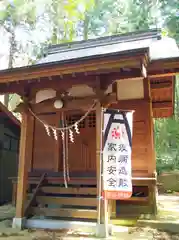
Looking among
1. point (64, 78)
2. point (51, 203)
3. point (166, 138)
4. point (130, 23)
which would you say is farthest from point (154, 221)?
point (130, 23)

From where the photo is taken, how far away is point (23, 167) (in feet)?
18.0

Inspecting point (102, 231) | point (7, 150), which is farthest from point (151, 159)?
point (7, 150)

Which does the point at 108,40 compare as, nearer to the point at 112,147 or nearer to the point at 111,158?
the point at 112,147

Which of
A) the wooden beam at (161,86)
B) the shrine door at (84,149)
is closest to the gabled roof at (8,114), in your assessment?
the shrine door at (84,149)

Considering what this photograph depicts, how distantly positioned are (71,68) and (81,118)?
54.5 inches

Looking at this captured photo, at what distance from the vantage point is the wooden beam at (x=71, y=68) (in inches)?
176

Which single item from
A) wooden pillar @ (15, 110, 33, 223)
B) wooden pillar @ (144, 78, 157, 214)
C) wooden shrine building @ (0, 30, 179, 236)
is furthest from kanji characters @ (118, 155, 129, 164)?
wooden pillar @ (15, 110, 33, 223)

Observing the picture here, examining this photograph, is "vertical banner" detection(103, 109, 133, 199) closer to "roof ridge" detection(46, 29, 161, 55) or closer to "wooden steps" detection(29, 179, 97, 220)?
"wooden steps" detection(29, 179, 97, 220)

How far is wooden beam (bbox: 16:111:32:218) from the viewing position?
210 inches

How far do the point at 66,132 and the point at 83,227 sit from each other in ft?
9.62

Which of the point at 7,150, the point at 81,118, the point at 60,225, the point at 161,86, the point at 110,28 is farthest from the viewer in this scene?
the point at 110,28

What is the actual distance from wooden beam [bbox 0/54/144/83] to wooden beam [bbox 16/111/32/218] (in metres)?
0.90

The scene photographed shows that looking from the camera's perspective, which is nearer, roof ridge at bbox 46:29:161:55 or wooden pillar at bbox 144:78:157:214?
wooden pillar at bbox 144:78:157:214

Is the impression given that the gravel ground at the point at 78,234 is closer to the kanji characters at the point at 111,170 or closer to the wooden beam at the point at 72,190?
the wooden beam at the point at 72,190
